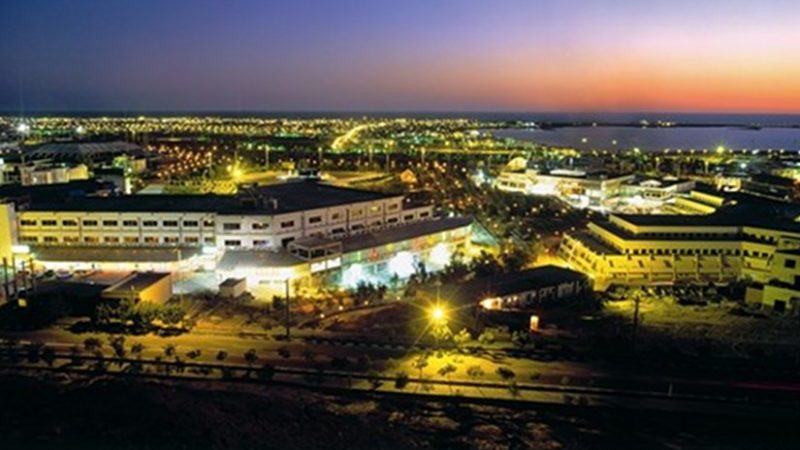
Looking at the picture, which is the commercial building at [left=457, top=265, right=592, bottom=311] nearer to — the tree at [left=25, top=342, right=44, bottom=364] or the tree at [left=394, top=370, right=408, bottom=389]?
the tree at [left=394, top=370, right=408, bottom=389]

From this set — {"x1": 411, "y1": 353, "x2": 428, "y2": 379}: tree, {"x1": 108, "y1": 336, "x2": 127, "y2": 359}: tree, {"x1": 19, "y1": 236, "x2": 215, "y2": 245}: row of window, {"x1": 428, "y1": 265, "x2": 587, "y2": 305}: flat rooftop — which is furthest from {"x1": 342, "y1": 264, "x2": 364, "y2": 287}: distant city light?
{"x1": 108, "y1": 336, "x2": 127, "y2": 359}: tree

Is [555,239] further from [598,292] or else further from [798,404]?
[798,404]

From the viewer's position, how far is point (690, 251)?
75.9ft

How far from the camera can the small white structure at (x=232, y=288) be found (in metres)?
19.1

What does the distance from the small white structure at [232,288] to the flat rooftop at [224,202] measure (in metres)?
3.38

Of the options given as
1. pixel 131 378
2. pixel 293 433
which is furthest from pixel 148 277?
pixel 293 433

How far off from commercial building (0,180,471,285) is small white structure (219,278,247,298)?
0.66m

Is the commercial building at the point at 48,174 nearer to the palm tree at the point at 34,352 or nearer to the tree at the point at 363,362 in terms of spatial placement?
the palm tree at the point at 34,352

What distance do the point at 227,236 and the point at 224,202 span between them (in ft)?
8.86

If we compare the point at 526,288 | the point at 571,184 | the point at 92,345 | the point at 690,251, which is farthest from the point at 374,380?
the point at 571,184

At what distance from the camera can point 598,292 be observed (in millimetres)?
20734

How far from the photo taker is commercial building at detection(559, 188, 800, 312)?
22500mm

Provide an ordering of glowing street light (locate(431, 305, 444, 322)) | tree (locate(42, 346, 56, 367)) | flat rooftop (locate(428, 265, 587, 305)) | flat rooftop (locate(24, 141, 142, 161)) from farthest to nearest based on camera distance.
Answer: flat rooftop (locate(24, 141, 142, 161)) < flat rooftop (locate(428, 265, 587, 305)) < glowing street light (locate(431, 305, 444, 322)) < tree (locate(42, 346, 56, 367))

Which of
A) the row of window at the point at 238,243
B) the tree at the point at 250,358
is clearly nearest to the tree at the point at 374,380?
the tree at the point at 250,358
